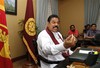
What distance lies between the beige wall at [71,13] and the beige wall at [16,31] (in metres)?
3.11

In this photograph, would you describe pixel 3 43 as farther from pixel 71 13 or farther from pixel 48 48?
pixel 71 13

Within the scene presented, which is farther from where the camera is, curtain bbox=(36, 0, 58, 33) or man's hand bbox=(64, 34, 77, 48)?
curtain bbox=(36, 0, 58, 33)

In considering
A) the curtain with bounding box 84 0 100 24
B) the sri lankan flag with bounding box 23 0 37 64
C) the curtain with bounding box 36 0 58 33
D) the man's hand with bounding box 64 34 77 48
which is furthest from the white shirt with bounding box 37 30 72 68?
the curtain with bounding box 84 0 100 24

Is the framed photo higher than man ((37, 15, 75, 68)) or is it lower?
higher

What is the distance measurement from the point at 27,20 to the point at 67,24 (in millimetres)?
3594

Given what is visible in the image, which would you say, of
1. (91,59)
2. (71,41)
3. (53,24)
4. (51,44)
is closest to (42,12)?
(53,24)

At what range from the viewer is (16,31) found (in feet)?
15.6

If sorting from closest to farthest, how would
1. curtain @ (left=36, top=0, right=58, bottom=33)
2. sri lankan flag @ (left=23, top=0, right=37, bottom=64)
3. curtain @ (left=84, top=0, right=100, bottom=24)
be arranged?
sri lankan flag @ (left=23, top=0, right=37, bottom=64) → curtain @ (left=36, top=0, right=58, bottom=33) → curtain @ (left=84, top=0, right=100, bottom=24)

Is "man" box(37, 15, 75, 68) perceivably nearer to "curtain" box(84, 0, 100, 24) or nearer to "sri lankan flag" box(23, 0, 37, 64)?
"sri lankan flag" box(23, 0, 37, 64)

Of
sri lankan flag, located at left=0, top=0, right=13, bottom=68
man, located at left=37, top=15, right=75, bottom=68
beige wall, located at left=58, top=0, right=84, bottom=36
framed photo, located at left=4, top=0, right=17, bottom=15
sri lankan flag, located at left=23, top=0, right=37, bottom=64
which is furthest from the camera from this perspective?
Result: beige wall, located at left=58, top=0, right=84, bottom=36

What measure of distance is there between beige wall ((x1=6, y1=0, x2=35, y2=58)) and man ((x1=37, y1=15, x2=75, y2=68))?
2347mm

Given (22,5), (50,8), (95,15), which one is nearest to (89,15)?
(95,15)

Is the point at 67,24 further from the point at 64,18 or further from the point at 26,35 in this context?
the point at 26,35

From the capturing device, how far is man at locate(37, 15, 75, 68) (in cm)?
183
